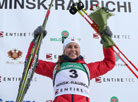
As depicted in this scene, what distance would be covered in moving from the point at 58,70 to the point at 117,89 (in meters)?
0.73

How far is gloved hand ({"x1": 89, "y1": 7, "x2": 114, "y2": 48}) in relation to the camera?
1336 millimetres

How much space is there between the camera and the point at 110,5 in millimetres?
2094

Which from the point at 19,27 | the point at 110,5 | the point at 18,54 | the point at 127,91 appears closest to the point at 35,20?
the point at 19,27

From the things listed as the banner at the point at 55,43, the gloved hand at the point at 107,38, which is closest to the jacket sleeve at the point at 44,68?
the gloved hand at the point at 107,38

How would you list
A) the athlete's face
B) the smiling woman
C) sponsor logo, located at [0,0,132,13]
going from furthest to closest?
sponsor logo, located at [0,0,132,13] < the athlete's face < the smiling woman

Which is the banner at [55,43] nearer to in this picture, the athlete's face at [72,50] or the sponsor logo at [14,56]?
the sponsor logo at [14,56]

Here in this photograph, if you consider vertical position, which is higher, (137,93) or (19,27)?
(19,27)

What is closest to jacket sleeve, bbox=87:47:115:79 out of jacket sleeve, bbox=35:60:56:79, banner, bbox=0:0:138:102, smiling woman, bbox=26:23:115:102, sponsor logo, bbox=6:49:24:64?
smiling woman, bbox=26:23:115:102

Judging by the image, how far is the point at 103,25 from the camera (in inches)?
53.5

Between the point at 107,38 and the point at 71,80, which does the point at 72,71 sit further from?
the point at 107,38

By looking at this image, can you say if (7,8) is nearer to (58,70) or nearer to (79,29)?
(79,29)

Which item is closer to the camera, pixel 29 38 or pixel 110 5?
pixel 29 38

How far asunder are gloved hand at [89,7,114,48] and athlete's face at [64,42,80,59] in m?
0.17

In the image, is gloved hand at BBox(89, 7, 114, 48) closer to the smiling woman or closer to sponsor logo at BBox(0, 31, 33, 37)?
the smiling woman
